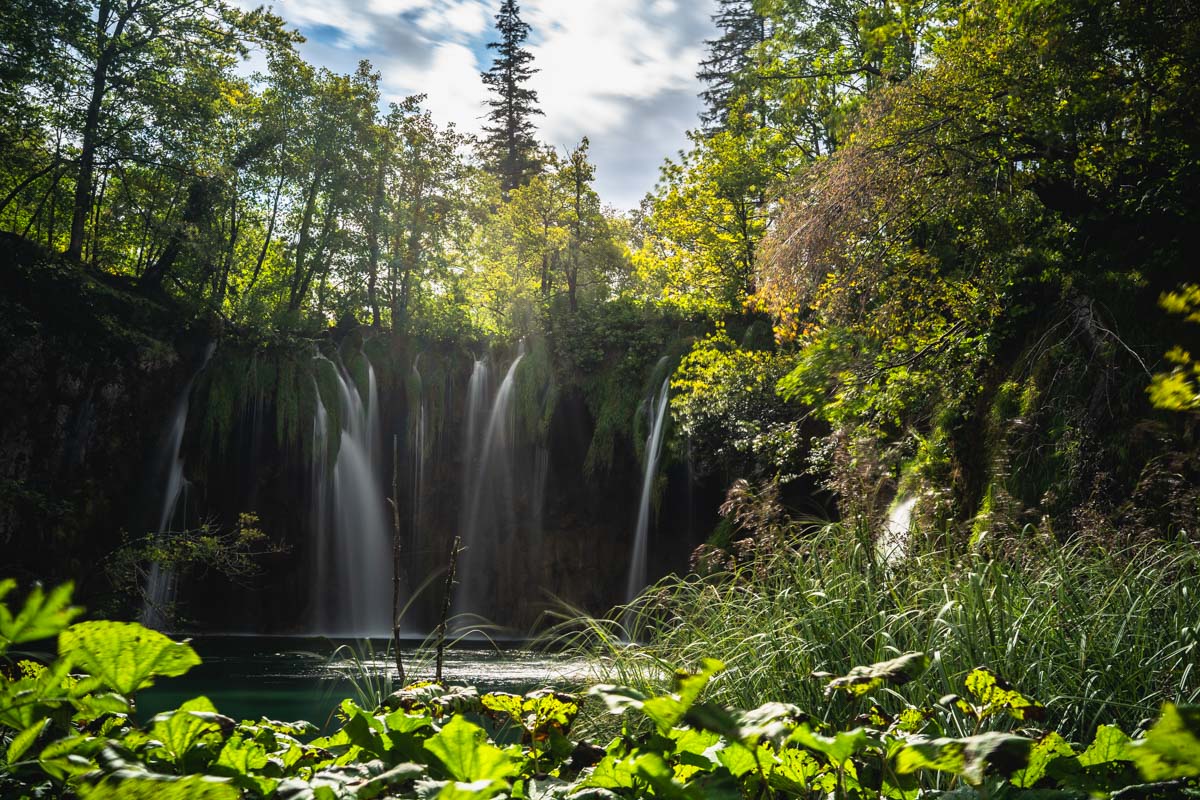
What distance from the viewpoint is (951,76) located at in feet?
24.4

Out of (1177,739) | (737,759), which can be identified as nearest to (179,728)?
(737,759)

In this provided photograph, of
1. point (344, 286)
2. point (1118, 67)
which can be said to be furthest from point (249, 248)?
point (1118, 67)

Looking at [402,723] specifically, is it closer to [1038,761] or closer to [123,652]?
[123,652]

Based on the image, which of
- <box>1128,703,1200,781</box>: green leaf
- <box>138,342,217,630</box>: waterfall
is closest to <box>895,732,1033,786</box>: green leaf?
<box>1128,703,1200,781</box>: green leaf

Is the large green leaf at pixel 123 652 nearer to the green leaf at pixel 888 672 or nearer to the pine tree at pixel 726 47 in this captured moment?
the green leaf at pixel 888 672

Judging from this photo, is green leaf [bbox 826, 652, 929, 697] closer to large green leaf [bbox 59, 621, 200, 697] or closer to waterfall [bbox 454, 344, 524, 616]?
large green leaf [bbox 59, 621, 200, 697]

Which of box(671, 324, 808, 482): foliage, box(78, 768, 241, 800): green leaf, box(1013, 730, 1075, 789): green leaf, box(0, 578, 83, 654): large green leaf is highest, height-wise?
box(671, 324, 808, 482): foliage

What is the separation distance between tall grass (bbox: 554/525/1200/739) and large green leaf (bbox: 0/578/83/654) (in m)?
2.12

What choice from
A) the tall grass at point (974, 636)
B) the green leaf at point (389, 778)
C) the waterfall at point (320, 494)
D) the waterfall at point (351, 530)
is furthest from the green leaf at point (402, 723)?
the waterfall at point (351, 530)

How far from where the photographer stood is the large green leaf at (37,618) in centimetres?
68

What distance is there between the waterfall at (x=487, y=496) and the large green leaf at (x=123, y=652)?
59.6 feet

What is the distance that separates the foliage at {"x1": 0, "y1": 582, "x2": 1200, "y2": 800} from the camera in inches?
27.6

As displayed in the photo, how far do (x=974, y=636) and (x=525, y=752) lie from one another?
212cm

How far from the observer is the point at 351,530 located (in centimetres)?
1784
